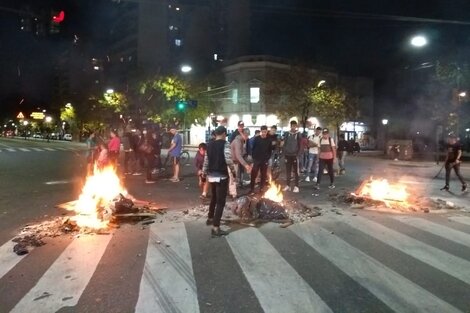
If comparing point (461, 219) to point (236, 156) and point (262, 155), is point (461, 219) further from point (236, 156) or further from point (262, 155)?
point (236, 156)

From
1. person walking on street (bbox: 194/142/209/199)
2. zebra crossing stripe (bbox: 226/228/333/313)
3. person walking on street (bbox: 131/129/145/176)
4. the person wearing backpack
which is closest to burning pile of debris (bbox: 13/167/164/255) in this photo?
person walking on street (bbox: 194/142/209/199)

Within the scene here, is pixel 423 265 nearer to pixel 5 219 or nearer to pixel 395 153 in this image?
pixel 5 219

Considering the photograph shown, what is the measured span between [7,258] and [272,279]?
373cm

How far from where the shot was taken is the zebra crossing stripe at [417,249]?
19.2 ft

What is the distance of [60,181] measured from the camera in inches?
617

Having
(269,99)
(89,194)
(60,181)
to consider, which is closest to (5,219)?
(89,194)

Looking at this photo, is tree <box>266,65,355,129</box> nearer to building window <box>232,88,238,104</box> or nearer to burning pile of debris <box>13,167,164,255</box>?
building window <box>232,88,238,104</box>

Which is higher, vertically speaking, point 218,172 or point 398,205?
point 218,172

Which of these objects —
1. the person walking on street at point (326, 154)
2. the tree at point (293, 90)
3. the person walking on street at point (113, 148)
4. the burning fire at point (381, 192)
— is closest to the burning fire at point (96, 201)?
the person walking on street at point (113, 148)

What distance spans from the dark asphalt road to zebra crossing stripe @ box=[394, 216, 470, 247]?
0.02 meters

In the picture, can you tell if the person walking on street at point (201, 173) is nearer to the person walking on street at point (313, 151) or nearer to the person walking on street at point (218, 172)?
the person walking on street at point (218, 172)

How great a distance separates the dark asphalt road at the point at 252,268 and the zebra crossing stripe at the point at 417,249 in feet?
0.05

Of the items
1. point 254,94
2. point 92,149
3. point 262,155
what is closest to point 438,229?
point 262,155

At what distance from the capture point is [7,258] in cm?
629
